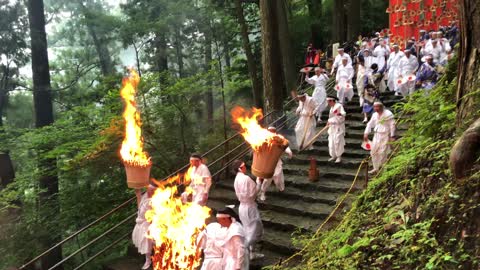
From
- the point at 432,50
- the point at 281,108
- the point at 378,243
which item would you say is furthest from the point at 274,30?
the point at 378,243

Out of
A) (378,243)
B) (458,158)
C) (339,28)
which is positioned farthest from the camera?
(339,28)

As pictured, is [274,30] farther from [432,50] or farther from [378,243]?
[378,243]

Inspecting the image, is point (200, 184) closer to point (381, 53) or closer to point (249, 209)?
point (249, 209)

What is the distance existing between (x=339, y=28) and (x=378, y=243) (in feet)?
Result: 55.5

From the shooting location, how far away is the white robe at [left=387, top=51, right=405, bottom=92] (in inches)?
529

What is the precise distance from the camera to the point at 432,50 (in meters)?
13.8

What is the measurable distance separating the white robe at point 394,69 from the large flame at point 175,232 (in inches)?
369

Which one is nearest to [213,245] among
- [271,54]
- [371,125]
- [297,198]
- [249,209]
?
[249,209]

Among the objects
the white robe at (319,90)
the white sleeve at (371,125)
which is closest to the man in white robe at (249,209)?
the white sleeve at (371,125)

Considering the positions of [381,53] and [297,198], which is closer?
[297,198]

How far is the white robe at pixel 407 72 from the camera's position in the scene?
12914 millimetres

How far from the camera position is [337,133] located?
1045 centimetres

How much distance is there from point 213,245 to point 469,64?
4378 millimetres

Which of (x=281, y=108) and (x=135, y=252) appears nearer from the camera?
(x=135, y=252)
